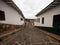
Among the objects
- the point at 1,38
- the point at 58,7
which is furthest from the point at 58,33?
the point at 1,38

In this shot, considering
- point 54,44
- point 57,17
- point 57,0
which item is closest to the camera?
point 54,44

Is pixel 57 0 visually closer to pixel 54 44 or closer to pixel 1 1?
pixel 54 44

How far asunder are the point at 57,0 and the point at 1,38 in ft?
17.9

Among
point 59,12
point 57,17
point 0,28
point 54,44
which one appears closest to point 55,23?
point 57,17

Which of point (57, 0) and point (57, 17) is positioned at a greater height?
point (57, 0)

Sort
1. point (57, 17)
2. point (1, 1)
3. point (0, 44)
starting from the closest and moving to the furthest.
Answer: point (0, 44) < point (1, 1) < point (57, 17)

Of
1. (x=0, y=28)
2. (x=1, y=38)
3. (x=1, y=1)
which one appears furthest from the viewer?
(x=1, y=1)

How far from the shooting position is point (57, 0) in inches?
247

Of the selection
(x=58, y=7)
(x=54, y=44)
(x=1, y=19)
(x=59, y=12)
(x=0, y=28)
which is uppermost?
(x=58, y=7)

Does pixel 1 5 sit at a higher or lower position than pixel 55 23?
higher

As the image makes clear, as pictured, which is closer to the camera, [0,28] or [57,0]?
[57,0]

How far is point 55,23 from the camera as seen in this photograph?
866cm

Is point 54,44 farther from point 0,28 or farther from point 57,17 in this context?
point 0,28

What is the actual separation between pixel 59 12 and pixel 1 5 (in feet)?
19.7
